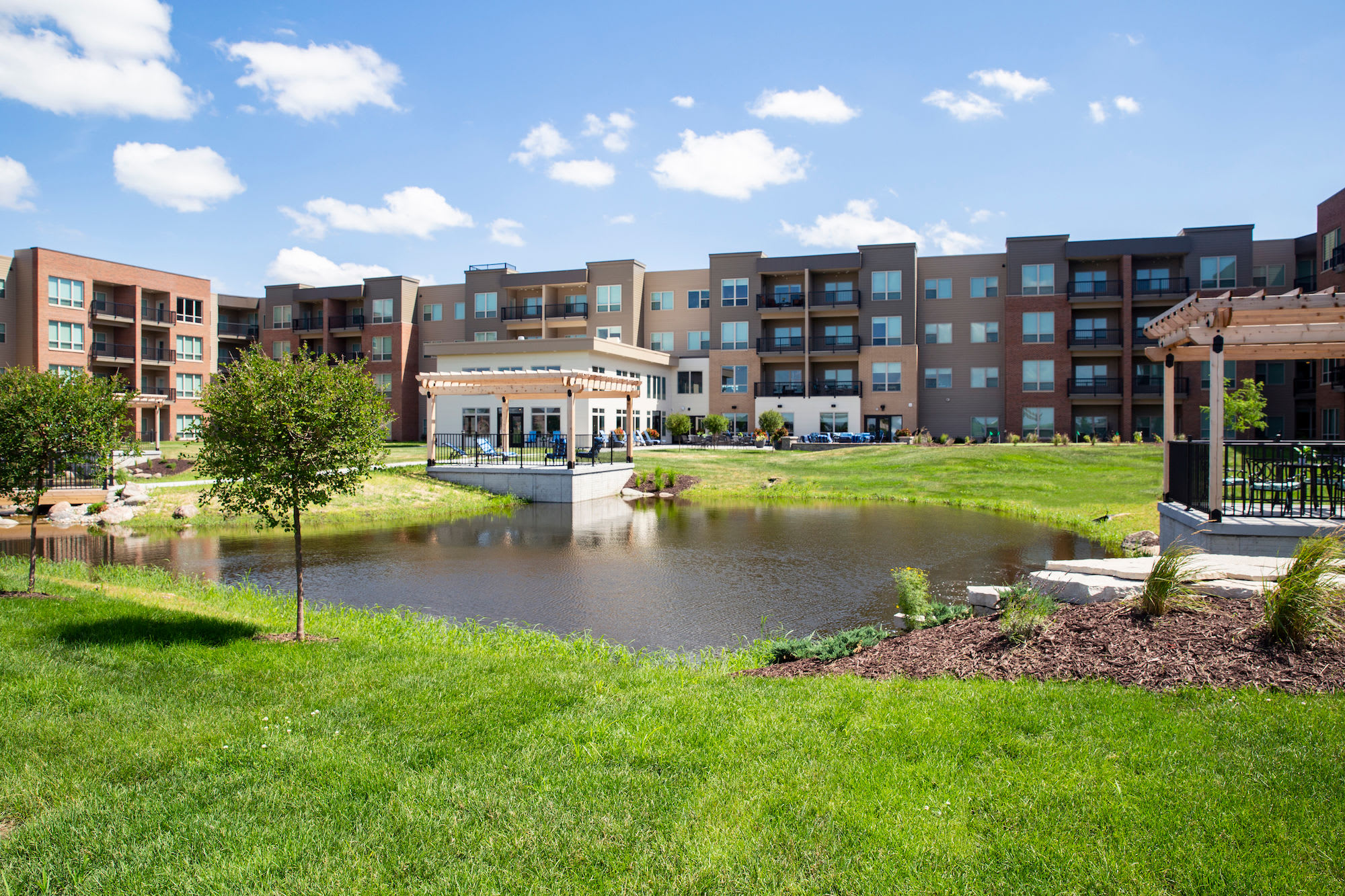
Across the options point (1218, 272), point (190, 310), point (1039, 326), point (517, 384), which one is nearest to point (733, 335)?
point (1039, 326)

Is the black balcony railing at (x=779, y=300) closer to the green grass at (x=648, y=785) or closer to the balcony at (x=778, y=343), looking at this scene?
the balcony at (x=778, y=343)

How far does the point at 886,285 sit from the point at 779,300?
6875 mm

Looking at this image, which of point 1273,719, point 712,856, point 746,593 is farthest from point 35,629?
point 1273,719

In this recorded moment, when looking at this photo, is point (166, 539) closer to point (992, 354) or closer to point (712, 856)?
point (712, 856)

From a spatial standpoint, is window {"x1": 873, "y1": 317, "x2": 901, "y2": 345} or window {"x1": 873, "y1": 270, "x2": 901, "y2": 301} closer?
window {"x1": 873, "y1": 270, "x2": 901, "y2": 301}

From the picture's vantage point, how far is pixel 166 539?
56.1 feet

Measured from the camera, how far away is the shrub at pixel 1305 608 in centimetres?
557

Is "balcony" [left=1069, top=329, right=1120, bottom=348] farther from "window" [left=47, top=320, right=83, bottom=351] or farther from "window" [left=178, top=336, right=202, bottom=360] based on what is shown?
"window" [left=47, top=320, right=83, bottom=351]

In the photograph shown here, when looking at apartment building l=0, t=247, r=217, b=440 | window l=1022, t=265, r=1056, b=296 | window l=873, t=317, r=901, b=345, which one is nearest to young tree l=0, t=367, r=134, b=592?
apartment building l=0, t=247, r=217, b=440

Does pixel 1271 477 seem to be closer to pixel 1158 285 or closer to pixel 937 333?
pixel 1158 285

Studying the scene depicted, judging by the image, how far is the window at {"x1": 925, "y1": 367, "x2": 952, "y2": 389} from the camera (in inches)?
2018

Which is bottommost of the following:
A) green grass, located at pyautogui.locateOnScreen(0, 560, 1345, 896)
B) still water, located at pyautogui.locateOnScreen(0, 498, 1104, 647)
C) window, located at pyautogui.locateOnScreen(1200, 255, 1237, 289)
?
still water, located at pyautogui.locateOnScreen(0, 498, 1104, 647)

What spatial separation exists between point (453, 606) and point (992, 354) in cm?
4659

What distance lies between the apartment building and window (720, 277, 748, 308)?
31624mm
